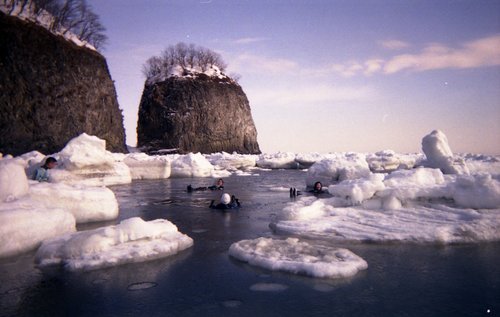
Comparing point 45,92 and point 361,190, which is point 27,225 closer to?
point 361,190

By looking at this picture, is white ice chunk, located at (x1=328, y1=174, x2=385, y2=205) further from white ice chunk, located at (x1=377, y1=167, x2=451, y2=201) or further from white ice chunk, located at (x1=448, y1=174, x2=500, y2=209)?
white ice chunk, located at (x1=448, y1=174, x2=500, y2=209)

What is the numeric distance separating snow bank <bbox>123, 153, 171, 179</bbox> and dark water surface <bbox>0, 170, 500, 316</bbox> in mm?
14973

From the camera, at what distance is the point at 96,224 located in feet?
21.4

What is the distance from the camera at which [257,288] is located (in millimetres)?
3371

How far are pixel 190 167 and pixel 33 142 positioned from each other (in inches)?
383

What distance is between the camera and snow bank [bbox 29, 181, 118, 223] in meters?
6.21

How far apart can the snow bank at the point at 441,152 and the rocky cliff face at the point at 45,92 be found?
69.3 ft

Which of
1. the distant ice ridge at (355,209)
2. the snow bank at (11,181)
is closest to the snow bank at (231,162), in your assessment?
the distant ice ridge at (355,209)

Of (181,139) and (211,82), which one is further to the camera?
(211,82)

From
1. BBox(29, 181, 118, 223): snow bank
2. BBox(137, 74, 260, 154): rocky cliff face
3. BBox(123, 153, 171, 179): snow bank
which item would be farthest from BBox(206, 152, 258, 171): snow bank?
BBox(29, 181, 118, 223): snow bank

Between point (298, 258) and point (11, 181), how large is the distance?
4394 millimetres

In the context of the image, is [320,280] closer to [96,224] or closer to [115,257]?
[115,257]

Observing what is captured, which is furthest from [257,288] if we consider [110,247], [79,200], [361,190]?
[79,200]

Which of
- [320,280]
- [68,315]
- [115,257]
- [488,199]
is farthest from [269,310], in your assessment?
[488,199]
